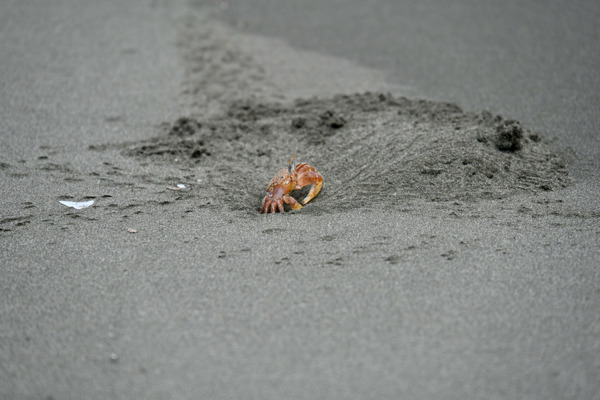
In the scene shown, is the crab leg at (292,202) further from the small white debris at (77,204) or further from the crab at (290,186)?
the small white debris at (77,204)

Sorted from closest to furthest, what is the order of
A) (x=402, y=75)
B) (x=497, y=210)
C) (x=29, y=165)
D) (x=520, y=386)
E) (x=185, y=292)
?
(x=520, y=386) < (x=185, y=292) < (x=497, y=210) < (x=29, y=165) < (x=402, y=75)

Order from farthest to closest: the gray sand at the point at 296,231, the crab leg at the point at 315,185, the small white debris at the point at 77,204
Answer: the crab leg at the point at 315,185 < the small white debris at the point at 77,204 < the gray sand at the point at 296,231

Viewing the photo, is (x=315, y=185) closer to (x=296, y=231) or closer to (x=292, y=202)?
(x=292, y=202)

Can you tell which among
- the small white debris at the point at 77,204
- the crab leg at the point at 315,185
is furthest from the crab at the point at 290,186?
the small white debris at the point at 77,204

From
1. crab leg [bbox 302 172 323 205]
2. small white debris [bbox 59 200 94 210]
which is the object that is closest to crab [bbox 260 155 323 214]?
crab leg [bbox 302 172 323 205]

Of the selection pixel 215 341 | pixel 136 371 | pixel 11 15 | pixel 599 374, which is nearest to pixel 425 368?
pixel 599 374

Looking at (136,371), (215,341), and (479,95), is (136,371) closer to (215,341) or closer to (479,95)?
(215,341)

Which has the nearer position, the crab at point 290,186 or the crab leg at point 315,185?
the crab at point 290,186

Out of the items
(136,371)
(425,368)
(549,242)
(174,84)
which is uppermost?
(174,84)
